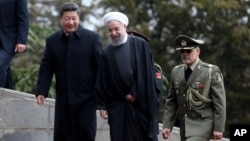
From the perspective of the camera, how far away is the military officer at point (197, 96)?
7586 millimetres

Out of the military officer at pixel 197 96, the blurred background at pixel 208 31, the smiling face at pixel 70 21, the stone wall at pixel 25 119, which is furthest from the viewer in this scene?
the blurred background at pixel 208 31

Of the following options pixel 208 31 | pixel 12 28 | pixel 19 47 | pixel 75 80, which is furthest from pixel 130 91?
pixel 208 31

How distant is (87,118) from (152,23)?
23.9 meters

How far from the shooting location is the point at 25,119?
1004 centimetres

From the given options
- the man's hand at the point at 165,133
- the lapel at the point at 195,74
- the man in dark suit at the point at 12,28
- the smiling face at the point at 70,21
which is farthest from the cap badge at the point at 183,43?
the man in dark suit at the point at 12,28

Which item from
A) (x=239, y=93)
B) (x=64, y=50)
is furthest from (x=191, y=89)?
(x=239, y=93)

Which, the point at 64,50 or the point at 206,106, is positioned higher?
the point at 64,50

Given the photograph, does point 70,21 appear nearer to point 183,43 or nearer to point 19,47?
point 183,43

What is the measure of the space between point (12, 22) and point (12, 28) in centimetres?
7

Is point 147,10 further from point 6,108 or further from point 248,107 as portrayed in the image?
point 6,108

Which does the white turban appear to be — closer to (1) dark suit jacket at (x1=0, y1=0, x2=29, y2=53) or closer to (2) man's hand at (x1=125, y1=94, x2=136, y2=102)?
(2) man's hand at (x1=125, y1=94, x2=136, y2=102)

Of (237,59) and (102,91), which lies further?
(237,59)

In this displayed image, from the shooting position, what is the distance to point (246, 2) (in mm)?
31188

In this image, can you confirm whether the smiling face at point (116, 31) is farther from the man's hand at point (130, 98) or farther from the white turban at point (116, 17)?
the man's hand at point (130, 98)
